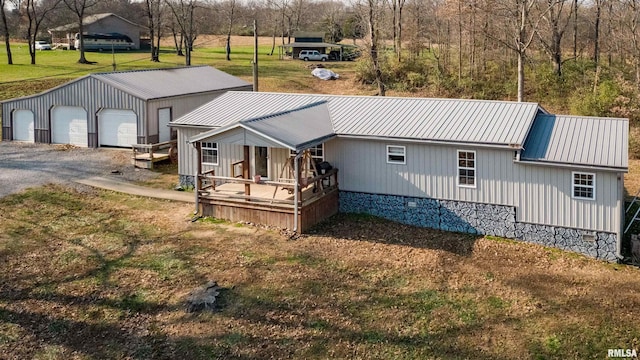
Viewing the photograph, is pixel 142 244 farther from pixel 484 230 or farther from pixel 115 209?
pixel 484 230

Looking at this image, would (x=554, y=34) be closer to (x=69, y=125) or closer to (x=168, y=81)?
(x=168, y=81)

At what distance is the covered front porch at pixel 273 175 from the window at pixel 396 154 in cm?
195

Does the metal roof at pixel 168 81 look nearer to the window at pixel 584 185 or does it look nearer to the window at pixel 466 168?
the window at pixel 466 168

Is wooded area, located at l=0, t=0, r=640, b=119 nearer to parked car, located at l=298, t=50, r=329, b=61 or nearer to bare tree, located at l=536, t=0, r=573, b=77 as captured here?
bare tree, located at l=536, t=0, r=573, b=77

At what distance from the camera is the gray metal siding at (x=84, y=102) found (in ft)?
102

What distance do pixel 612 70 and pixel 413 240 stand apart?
28.8 metres

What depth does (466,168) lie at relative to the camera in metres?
19.9

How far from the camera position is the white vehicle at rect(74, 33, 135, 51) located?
7475cm

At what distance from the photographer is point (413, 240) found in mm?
19375

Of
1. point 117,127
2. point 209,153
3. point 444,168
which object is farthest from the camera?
point 117,127

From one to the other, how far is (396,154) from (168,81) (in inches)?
737

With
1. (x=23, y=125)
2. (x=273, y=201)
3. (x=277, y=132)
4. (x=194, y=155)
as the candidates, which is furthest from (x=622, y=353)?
(x=23, y=125)

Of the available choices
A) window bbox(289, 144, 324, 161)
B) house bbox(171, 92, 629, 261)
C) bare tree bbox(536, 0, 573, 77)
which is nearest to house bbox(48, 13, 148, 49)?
bare tree bbox(536, 0, 573, 77)

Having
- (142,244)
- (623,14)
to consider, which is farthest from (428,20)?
(142,244)
